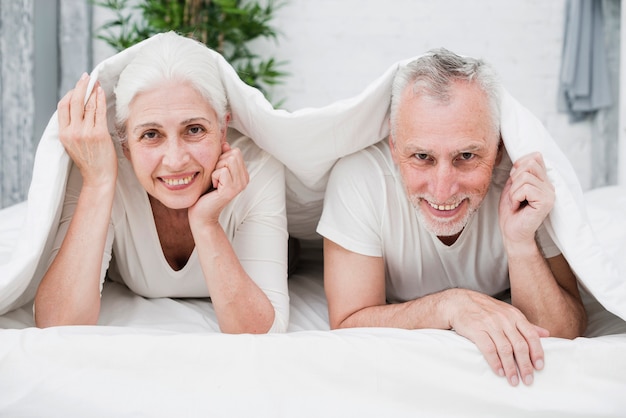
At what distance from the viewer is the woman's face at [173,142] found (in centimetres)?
139

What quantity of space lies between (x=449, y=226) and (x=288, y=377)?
0.53 metres

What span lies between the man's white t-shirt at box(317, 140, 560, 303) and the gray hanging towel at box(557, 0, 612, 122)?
2.38 metres

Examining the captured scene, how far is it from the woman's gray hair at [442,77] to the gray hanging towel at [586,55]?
8.00 feet

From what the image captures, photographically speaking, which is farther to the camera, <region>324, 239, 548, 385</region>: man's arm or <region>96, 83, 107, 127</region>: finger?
<region>96, 83, 107, 127</region>: finger

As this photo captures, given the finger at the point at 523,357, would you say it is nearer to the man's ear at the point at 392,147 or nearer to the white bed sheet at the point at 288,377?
the white bed sheet at the point at 288,377

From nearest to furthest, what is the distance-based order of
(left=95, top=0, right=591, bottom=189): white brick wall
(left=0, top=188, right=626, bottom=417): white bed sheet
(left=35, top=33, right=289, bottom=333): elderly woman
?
(left=0, top=188, right=626, bottom=417): white bed sheet < (left=35, top=33, right=289, bottom=333): elderly woman < (left=95, top=0, right=591, bottom=189): white brick wall

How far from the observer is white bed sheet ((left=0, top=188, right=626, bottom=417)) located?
1086mm

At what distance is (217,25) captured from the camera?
3523 millimetres

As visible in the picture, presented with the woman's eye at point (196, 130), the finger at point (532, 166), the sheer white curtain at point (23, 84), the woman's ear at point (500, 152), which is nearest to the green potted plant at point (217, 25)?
the sheer white curtain at point (23, 84)

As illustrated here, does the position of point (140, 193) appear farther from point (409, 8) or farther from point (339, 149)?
point (409, 8)

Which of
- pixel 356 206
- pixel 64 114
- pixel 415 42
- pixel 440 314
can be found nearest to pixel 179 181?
pixel 64 114

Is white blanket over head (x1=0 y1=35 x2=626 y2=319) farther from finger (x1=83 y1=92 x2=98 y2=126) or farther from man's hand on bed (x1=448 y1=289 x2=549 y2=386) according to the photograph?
man's hand on bed (x1=448 y1=289 x2=549 y2=386)

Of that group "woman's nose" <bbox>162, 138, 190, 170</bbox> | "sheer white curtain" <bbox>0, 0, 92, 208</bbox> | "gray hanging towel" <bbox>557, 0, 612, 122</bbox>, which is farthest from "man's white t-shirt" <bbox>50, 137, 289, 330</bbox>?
"gray hanging towel" <bbox>557, 0, 612, 122</bbox>

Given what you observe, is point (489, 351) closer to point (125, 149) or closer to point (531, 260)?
point (531, 260)
